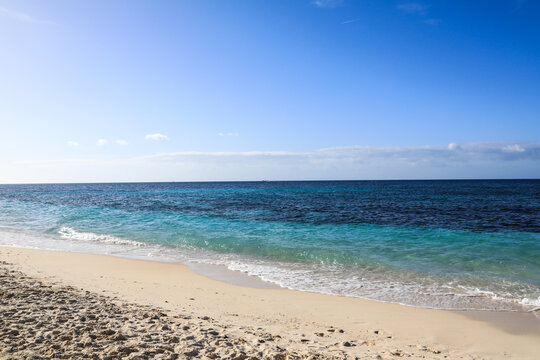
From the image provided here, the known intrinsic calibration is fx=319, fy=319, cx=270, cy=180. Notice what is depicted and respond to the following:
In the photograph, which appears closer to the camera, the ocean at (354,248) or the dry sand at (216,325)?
the dry sand at (216,325)

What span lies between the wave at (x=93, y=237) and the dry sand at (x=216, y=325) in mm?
6770

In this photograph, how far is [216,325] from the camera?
593 cm

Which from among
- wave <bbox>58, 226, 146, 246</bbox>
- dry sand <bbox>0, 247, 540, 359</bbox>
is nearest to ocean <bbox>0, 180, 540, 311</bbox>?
wave <bbox>58, 226, 146, 246</bbox>

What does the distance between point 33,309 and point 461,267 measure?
39.4 feet

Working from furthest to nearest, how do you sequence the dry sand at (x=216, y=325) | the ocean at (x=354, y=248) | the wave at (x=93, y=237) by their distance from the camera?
the wave at (x=93, y=237) < the ocean at (x=354, y=248) < the dry sand at (x=216, y=325)

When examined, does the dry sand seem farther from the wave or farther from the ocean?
the wave

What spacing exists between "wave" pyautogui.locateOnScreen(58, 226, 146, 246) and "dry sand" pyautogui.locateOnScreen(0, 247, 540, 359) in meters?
6.77

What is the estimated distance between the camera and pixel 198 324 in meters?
5.85

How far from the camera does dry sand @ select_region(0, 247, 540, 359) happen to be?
15.4 feet

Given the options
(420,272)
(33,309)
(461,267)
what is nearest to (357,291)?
(420,272)

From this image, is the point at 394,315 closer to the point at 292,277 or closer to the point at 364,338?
the point at 364,338

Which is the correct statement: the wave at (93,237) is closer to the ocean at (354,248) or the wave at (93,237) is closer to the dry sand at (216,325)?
the ocean at (354,248)

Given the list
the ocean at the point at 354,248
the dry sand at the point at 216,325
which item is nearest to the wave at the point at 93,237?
the ocean at the point at 354,248

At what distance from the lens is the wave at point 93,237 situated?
16200 mm
